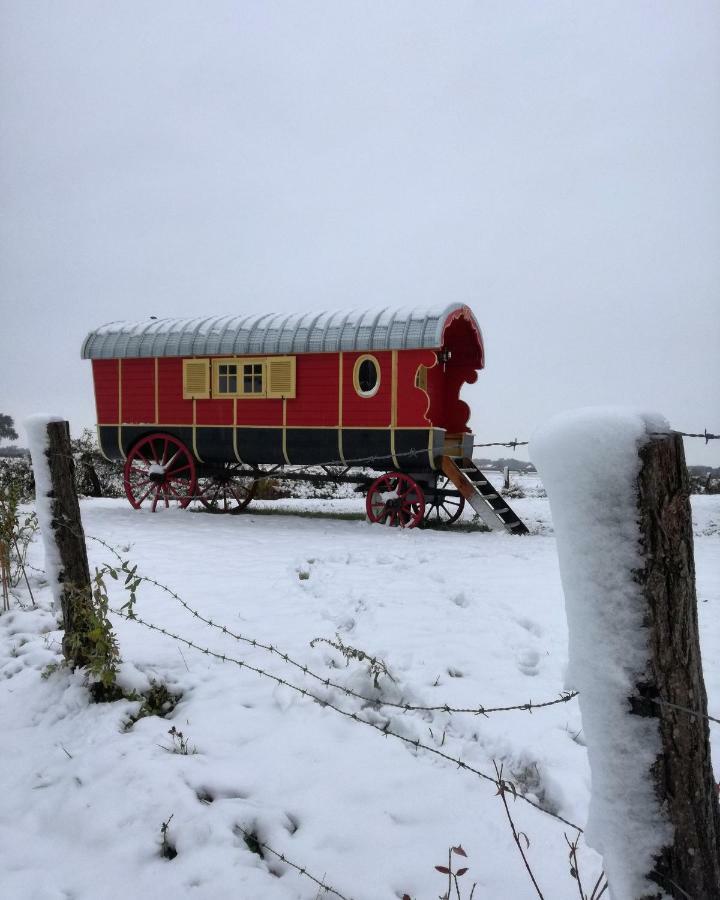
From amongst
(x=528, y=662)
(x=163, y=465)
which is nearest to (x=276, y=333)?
(x=163, y=465)

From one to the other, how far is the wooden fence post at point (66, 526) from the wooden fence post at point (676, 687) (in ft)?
10.3

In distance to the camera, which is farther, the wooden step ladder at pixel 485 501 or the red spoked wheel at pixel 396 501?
the red spoked wheel at pixel 396 501

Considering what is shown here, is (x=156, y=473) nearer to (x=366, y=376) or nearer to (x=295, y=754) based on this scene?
(x=366, y=376)

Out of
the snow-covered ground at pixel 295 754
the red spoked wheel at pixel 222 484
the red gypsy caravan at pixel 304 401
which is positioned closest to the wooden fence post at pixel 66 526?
the snow-covered ground at pixel 295 754

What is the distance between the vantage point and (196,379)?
35.1 feet

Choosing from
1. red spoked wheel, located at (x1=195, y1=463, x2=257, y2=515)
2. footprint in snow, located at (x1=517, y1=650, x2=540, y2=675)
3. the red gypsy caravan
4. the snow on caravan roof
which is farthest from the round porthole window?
footprint in snow, located at (x1=517, y1=650, x2=540, y2=675)

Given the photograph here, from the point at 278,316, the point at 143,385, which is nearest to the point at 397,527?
the point at 278,316

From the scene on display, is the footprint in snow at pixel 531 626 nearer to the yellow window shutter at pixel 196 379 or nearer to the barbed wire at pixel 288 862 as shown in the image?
the barbed wire at pixel 288 862

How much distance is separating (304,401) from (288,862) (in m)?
8.26

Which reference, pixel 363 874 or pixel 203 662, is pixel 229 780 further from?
pixel 203 662

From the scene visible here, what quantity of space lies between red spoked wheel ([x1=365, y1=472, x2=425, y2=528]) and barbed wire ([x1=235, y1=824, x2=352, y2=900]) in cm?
723

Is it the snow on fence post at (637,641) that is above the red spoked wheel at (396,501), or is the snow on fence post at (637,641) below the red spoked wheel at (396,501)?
above

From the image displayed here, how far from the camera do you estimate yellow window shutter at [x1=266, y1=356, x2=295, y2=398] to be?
10.0m

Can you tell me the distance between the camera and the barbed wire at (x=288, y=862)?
1987mm
